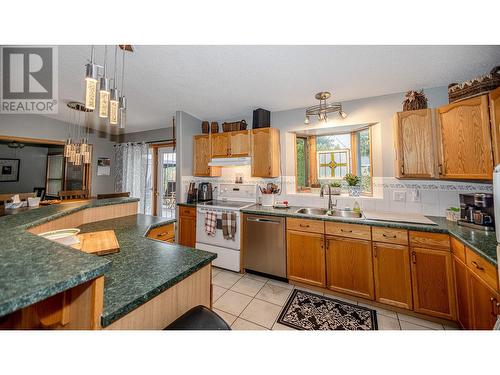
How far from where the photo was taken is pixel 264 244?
251 cm

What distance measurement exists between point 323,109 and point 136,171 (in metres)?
4.13

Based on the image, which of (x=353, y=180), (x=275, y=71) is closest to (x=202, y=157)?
(x=275, y=71)

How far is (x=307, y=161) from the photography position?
308 centimetres

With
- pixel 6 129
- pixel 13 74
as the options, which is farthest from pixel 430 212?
pixel 6 129

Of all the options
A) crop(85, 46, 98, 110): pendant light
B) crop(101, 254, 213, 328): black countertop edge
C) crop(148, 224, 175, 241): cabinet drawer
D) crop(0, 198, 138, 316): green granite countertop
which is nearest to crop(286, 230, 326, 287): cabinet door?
crop(148, 224, 175, 241): cabinet drawer

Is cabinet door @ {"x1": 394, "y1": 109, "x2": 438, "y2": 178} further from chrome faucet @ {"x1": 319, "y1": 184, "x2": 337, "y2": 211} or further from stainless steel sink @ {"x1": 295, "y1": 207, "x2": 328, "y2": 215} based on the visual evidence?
stainless steel sink @ {"x1": 295, "y1": 207, "x2": 328, "y2": 215}

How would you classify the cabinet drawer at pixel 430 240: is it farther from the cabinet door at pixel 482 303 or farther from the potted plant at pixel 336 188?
the potted plant at pixel 336 188

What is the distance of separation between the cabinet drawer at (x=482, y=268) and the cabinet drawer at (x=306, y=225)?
1102mm

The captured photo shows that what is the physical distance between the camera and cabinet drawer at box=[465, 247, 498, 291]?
45.1 inches

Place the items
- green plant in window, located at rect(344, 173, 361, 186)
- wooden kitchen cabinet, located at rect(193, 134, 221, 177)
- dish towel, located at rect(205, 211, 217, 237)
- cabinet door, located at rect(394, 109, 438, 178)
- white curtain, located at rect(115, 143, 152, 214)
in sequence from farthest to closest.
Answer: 1. white curtain, located at rect(115, 143, 152, 214)
2. wooden kitchen cabinet, located at rect(193, 134, 221, 177)
3. dish towel, located at rect(205, 211, 217, 237)
4. green plant in window, located at rect(344, 173, 361, 186)
5. cabinet door, located at rect(394, 109, 438, 178)

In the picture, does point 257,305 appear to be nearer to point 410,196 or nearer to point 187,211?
point 187,211

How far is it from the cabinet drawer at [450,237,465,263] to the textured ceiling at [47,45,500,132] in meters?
1.62

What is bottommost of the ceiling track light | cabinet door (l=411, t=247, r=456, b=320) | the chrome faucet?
cabinet door (l=411, t=247, r=456, b=320)
